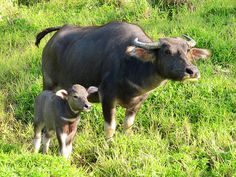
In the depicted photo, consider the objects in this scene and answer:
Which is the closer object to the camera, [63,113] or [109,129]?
[63,113]

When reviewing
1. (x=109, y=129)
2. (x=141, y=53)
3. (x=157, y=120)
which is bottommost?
(x=157, y=120)

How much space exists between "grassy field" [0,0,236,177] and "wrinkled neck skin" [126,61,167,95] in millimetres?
524

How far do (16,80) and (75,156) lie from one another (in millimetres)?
2143

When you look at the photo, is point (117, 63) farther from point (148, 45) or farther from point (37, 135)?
point (37, 135)

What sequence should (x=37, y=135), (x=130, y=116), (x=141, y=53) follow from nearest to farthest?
(x=141, y=53)
(x=37, y=135)
(x=130, y=116)

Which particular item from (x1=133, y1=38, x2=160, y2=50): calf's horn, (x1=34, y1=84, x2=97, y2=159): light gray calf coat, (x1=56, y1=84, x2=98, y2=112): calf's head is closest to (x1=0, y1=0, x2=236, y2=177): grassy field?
(x1=34, y1=84, x2=97, y2=159): light gray calf coat

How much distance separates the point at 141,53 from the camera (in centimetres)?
495

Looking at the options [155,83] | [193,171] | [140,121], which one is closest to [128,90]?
[155,83]

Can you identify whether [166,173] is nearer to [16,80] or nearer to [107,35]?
[107,35]

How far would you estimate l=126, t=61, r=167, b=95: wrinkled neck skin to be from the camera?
16.4 feet

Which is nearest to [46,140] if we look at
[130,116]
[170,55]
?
[130,116]

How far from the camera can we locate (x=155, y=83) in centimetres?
503

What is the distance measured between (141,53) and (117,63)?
34 cm

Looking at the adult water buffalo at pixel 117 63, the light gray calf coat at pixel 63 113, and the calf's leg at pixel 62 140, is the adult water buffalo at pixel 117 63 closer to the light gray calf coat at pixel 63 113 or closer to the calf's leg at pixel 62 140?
the light gray calf coat at pixel 63 113
